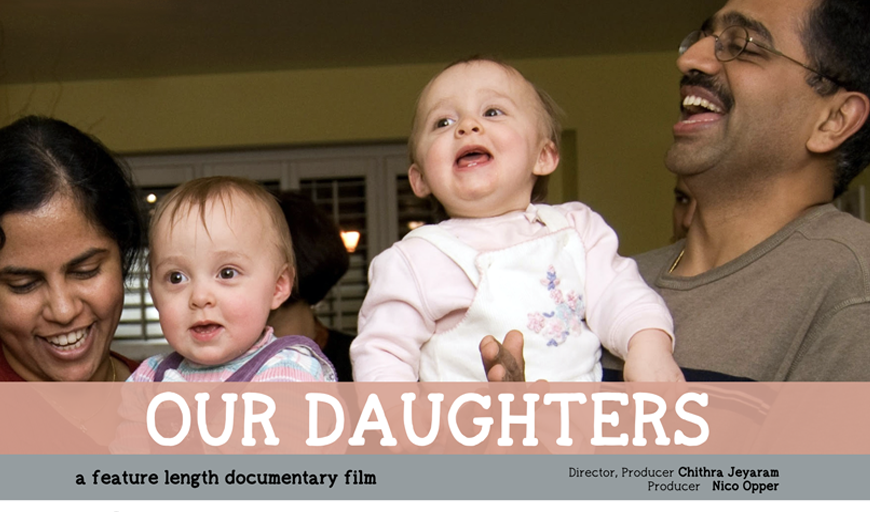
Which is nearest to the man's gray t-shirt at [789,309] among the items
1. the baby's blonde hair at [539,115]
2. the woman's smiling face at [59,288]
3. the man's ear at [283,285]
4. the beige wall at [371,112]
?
the baby's blonde hair at [539,115]

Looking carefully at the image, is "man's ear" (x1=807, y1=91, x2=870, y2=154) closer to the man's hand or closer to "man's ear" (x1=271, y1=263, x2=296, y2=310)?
the man's hand

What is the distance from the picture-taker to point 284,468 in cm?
118

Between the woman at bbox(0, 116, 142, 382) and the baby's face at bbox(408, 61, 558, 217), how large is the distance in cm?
57

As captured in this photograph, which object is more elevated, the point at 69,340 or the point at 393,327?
the point at 69,340

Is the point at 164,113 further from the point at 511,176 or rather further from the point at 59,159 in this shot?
the point at 511,176

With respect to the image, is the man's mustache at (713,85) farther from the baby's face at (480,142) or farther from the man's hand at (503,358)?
the man's hand at (503,358)

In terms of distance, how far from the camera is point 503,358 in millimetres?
953

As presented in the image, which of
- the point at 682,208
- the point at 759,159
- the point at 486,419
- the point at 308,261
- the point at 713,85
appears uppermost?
the point at 682,208

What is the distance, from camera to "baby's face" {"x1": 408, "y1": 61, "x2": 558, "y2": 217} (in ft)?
4.11

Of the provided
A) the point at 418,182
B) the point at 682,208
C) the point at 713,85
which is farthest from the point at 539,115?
the point at 682,208

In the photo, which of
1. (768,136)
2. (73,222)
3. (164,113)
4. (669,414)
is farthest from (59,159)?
(164,113)

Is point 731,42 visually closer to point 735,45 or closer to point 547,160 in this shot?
point 735,45

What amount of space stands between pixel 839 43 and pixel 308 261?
1.35 meters

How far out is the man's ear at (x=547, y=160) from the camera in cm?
133
